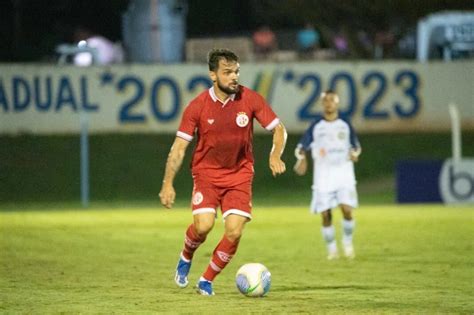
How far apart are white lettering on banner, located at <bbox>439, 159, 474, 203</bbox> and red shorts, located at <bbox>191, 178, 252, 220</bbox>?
16.5 metres

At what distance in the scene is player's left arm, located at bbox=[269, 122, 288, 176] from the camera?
13273 mm

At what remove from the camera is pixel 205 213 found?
1374 centimetres

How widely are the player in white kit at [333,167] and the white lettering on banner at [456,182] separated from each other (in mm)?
11347

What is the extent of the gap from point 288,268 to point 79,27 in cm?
4508

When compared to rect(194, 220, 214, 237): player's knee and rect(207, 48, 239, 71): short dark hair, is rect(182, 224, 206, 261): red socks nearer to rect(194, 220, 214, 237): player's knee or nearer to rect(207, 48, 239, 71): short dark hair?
rect(194, 220, 214, 237): player's knee

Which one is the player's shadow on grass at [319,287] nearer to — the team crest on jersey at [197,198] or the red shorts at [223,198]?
the red shorts at [223,198]

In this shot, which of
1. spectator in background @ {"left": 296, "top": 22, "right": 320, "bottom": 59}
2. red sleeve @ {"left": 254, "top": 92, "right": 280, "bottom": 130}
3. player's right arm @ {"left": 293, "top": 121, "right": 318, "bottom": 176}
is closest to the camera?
red sleeve @ {"left": 254, "top": 92, "right": 280, "bottom": 130}

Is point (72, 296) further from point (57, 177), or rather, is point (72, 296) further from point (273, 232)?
point (57, 177)

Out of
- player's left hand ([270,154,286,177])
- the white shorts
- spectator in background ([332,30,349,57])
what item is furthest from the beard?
spectator in background ([332,30,349,57])

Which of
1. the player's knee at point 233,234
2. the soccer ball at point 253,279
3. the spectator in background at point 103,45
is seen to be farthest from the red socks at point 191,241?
the spectator in background at point 103,45

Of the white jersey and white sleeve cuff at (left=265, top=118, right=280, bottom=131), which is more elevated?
white sleeve cuff at (left=265, top=118, right=280, bottom=131)

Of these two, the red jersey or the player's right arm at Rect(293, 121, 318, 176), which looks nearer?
the red jersey

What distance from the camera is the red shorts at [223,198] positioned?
1368cm

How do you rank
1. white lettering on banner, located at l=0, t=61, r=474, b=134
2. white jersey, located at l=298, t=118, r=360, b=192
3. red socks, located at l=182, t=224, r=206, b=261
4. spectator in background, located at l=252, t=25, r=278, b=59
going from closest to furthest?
red socks, located at l=182, t=224, r=206, b=261 < white jersey, located at l=298, t=118, r=360, b=192 < white lettering on banner, located at l=0, t=61, r=474, b=134 < spectator in background, located at l=252, t=25, r=278, b=59
